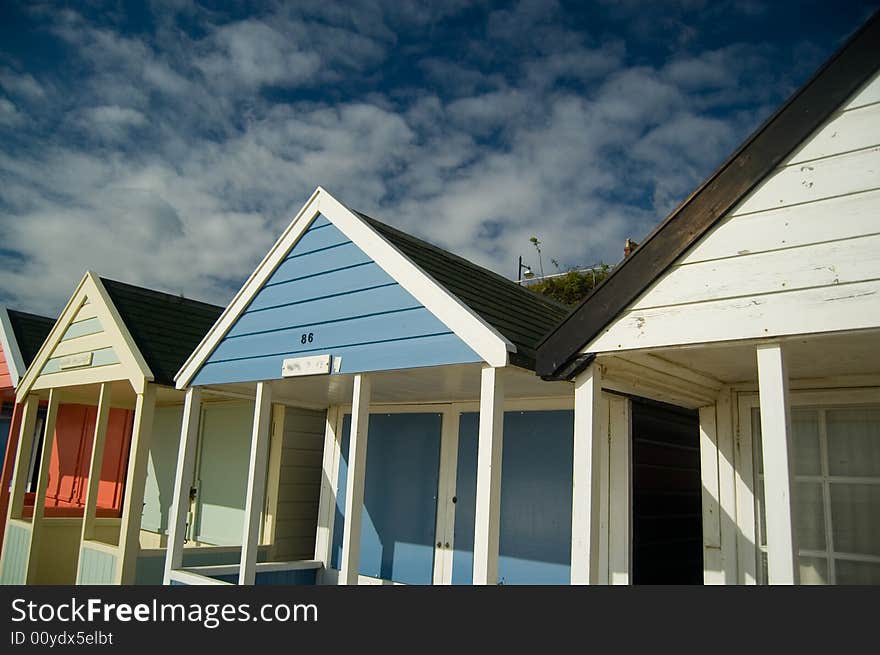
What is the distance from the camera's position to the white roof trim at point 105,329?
7602 millimetres

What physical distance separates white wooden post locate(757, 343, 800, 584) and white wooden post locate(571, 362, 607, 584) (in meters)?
0.96

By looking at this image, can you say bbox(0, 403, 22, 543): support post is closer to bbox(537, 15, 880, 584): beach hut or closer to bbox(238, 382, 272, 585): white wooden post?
bbox(238, 382, 272, 585): white wooden post

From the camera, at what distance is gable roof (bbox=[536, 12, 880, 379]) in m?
3.09

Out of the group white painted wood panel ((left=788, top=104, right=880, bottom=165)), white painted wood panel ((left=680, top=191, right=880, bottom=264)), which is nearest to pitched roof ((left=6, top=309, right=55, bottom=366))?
white painted wood panel ((left=680, top=191, right=880, bottom=264))

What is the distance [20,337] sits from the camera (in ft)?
34.1

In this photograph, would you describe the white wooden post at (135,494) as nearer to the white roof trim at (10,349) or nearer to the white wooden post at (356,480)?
the white wooden post at (356,480)

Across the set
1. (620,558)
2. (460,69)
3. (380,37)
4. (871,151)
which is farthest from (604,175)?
(871,151)

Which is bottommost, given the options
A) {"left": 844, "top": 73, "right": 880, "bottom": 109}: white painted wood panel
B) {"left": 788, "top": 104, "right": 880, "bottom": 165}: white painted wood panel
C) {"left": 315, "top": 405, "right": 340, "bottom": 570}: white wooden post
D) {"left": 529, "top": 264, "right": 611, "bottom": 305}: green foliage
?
{"left": 315, "top": 405, "right": 340, "bottom": 570}: white wooden post

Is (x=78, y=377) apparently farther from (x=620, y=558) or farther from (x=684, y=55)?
(x=684, y=55)

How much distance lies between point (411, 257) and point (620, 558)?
280 cm

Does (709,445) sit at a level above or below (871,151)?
below

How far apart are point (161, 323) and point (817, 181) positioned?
297 inches

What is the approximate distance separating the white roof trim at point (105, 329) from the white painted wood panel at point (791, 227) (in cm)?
621

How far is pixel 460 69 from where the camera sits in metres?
6.61
